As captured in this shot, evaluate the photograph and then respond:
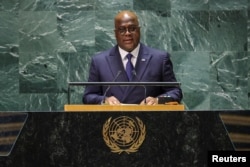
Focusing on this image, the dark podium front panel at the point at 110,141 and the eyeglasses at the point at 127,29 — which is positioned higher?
the eyeglasses at the point at 127,29

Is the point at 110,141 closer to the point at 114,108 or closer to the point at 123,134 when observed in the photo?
the point at 123,134

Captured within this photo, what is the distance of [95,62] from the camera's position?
5.26m

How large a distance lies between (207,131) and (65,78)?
3890 millimetres

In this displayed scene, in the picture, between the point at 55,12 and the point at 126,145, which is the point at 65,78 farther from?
the point at 126,145

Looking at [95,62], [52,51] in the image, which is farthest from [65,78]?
[95,62]

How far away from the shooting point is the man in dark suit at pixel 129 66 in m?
5.01

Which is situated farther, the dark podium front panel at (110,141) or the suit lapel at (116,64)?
the suit lapel at (116,64)

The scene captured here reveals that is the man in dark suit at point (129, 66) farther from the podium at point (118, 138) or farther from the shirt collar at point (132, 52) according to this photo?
the podium at point (118, 138)

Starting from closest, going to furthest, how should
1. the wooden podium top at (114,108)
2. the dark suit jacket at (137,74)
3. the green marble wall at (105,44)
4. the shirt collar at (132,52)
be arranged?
the wooden podium top at (114,108), the dark suit jacket at (137,74), the shirt collar at (132,52), the green marble wall at (105,44)

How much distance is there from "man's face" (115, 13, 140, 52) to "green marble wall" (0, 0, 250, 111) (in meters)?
2.01

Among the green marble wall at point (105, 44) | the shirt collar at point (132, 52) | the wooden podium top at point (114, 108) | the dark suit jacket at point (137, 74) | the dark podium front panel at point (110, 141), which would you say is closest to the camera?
the dark podium front panel at point (110, 141)

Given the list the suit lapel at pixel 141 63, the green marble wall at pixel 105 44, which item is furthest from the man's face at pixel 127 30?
the green marble wall at pixel 105 44

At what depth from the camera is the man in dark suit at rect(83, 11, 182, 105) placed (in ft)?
16.4

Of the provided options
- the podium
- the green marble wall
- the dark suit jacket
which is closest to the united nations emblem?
the podium
